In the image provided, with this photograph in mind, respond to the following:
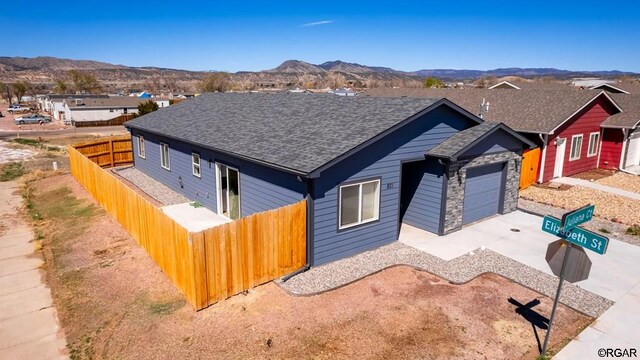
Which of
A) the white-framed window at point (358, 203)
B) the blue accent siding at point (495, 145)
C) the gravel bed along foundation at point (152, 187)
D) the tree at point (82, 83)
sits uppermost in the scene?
the tree at point (82, 83)

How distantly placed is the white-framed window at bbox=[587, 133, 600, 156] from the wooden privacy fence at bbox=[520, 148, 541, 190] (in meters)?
5.71

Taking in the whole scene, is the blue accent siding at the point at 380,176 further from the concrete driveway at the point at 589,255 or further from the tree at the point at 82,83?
the tree at the point at 82,83

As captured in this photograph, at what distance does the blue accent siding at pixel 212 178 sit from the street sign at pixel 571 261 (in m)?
5.99

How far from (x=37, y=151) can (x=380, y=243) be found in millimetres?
33787

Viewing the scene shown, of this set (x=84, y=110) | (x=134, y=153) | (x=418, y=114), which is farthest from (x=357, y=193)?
(x=84, y=110)

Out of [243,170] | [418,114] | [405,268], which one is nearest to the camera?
[405,268]

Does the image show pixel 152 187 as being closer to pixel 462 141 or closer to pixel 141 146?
pixel 141 146

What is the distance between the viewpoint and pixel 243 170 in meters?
13.4

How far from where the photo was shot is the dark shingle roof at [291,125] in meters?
11.4

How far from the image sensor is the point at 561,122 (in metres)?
20.7

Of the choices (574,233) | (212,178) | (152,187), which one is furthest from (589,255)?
(152,187)

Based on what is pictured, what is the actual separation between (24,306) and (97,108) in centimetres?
6097

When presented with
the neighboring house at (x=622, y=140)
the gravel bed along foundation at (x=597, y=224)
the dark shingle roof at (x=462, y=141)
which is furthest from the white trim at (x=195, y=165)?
the neighboring house at (x=622, y=140)

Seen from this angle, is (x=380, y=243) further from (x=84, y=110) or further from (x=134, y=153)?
(x=84, y=110)
